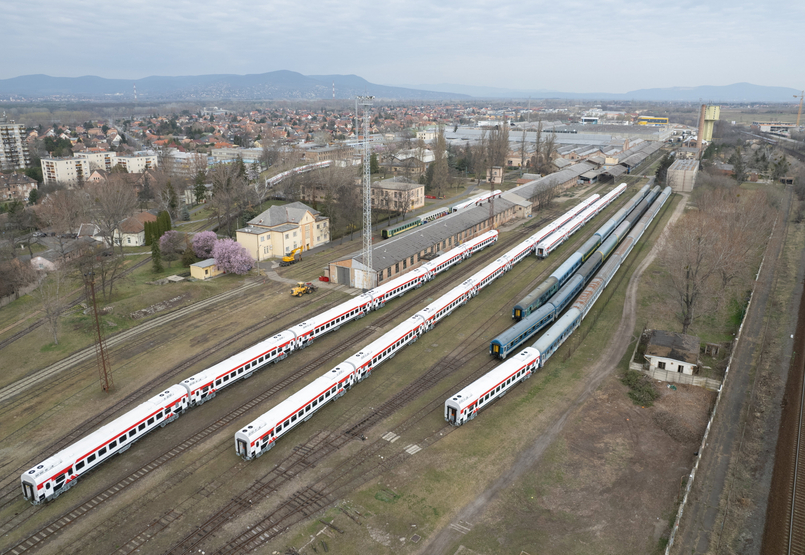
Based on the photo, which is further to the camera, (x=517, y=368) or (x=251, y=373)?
(x=251, y=373)

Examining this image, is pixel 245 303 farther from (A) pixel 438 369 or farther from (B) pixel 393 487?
(B) pixel 393 487

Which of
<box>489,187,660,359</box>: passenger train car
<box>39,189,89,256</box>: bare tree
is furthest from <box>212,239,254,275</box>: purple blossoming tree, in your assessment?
<box>489,187,660,359</box>: passenger train car

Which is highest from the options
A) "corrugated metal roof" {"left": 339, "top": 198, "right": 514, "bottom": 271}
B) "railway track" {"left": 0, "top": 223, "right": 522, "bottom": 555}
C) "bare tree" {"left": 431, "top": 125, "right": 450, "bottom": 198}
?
"bare tree" {"left": 431, "top": 125, "right": 450, "bottom": 198}

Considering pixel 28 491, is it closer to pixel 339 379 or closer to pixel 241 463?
pixel 241 463

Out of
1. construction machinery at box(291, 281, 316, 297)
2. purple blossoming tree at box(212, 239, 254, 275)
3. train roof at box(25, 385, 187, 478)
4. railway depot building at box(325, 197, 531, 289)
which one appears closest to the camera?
train roof at box(25, 385, 187, 478)

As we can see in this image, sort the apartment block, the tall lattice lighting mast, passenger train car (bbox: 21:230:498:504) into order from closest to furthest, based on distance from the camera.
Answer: passenger train car (bbox: 21:230:498:504) → the tall lattice lighting mast → the apartment block

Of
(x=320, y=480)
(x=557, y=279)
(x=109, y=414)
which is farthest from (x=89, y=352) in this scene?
(x=557, y=279)

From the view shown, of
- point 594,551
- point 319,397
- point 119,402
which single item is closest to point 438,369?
point 319,397

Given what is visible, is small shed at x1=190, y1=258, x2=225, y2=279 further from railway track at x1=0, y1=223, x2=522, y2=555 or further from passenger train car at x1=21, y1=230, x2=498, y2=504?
railway track at x1=0, y1=223, x2=522, y2=555
